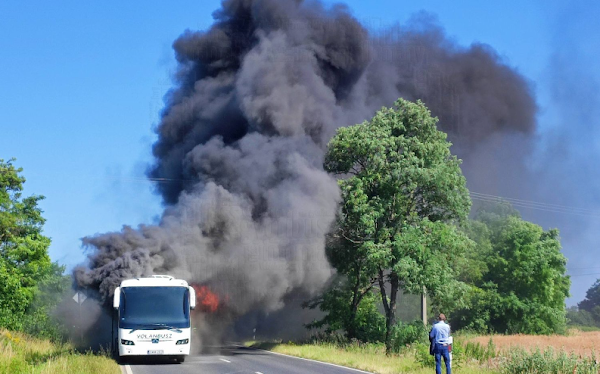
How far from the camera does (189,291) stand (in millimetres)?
25016

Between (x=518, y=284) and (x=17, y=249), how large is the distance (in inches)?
1584

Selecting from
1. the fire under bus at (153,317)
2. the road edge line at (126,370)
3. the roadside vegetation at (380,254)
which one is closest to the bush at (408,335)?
the roadside vegetation at (380,254)

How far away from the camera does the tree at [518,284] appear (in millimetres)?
60188

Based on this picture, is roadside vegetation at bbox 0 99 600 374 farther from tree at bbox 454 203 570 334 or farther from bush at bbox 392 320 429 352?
tree at bbox 454 203 570 334

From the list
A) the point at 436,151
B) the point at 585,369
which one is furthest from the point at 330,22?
the point at 585,369

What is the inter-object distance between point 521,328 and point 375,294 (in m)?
24.9

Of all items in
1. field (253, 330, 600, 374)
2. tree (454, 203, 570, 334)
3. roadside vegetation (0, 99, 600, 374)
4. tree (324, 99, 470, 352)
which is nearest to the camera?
field (253, 330, 600, 374)

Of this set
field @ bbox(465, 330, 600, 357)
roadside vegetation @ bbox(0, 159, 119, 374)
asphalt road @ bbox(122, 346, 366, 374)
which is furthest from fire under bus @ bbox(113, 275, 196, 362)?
roadside vegetation @ bbox(0, 159, 119, 374)

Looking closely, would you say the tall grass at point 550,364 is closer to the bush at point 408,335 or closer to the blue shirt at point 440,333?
the blue shirt at point 440,333

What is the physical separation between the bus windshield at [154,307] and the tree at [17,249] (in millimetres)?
21421

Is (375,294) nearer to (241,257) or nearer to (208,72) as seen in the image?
(241,257)

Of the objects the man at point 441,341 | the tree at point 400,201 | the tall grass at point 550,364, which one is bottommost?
the tall grass at point 550,364

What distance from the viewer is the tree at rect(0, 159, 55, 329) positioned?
43688 mm

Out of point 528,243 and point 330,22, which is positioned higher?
point 330,22
